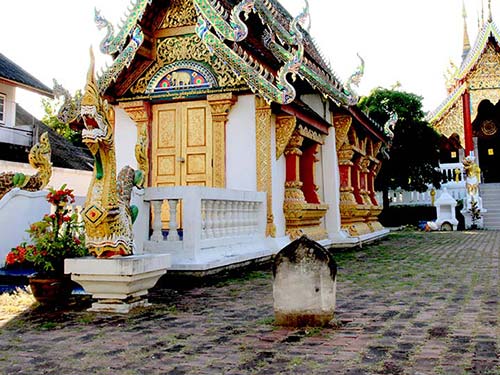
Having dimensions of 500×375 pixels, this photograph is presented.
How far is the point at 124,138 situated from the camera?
9.59m

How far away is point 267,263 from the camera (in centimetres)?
852

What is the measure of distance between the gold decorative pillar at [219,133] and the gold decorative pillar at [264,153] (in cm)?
55

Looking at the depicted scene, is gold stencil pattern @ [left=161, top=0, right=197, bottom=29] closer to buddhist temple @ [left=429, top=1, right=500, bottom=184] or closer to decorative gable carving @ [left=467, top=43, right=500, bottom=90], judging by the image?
buddhist temple @ [left=429, top=1, right=500, bottom=184]

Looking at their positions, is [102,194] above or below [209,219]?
above

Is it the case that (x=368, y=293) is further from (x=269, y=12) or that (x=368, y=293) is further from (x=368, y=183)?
(x=368, y=183)

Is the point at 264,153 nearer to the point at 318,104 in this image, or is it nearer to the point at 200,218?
the point at 200,218

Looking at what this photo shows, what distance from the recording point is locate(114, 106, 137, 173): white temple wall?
9445mm

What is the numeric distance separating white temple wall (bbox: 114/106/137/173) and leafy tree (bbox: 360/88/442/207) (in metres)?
16.8

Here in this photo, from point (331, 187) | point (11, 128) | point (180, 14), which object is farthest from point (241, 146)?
point (11, 128)

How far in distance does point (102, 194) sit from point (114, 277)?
2.84ft

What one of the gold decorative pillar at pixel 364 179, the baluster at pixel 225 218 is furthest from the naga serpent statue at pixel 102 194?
the gold decorative pillar at pixel 364 179

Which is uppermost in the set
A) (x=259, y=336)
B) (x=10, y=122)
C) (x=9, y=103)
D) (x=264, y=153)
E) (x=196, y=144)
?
(x=9, y=103)

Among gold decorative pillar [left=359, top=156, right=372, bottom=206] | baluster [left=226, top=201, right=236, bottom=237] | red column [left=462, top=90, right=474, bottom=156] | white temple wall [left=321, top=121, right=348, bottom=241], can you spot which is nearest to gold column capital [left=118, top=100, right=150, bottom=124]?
baluster [left=226, top=201, right=236, bottom=237]

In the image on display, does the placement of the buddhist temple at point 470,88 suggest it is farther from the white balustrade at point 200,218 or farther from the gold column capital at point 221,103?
the white balustrade at point 200,218
